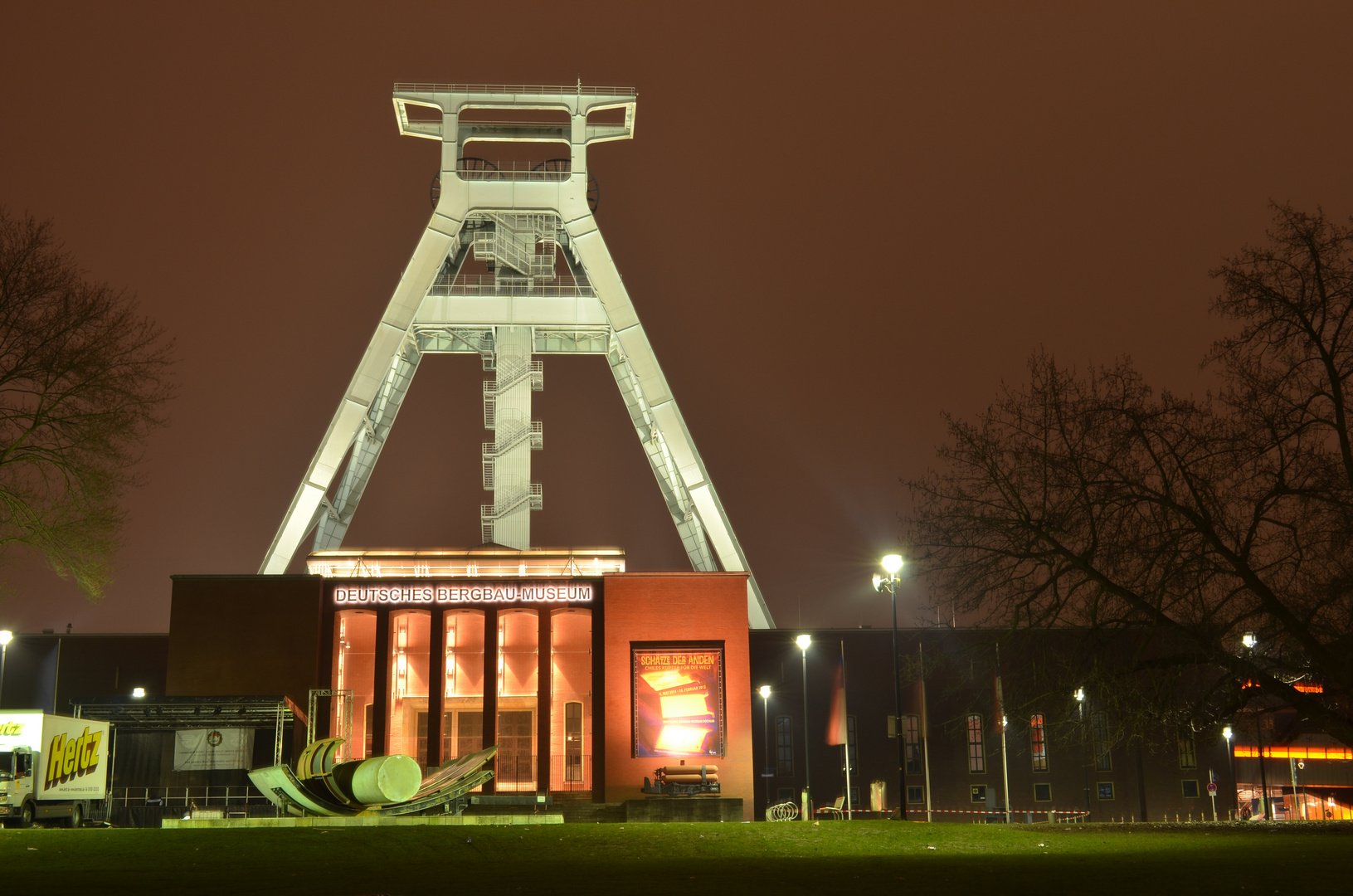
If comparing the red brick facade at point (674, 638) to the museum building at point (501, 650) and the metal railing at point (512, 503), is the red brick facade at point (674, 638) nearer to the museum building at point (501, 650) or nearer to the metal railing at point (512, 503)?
the museum building at point (501, 650)

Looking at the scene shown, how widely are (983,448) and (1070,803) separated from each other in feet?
103

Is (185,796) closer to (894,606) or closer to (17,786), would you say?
(17,786)

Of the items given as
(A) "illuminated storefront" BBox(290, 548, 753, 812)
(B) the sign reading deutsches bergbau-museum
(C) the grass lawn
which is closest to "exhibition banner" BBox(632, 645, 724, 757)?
(A) "illuminated storefront" BBox(290, 548, 753, 812)

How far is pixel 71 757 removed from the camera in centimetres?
2962

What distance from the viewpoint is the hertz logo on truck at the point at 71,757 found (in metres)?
28.7

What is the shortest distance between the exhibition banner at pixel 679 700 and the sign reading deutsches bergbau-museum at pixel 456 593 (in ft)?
9.48

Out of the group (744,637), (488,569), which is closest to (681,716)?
(744,637)

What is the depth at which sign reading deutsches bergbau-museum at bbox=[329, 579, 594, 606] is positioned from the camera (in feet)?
126

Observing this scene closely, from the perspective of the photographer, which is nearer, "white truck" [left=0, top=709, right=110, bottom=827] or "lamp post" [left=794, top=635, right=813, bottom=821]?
"white truck" [left=0, top=709, right=110, bottom=827]

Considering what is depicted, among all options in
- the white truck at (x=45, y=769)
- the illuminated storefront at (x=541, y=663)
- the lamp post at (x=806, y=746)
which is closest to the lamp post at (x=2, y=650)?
the white truck at (x=45, y=769)

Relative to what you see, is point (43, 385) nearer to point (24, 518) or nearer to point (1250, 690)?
point (24, 518)

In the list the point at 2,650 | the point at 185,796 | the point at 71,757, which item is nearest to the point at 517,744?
the point at 185,796

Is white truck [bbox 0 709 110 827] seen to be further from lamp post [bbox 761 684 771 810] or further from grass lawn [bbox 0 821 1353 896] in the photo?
lamp post [bbox 761 684 771 810]

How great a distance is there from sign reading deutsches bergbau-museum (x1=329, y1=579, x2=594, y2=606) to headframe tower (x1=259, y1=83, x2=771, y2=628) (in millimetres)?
6707
